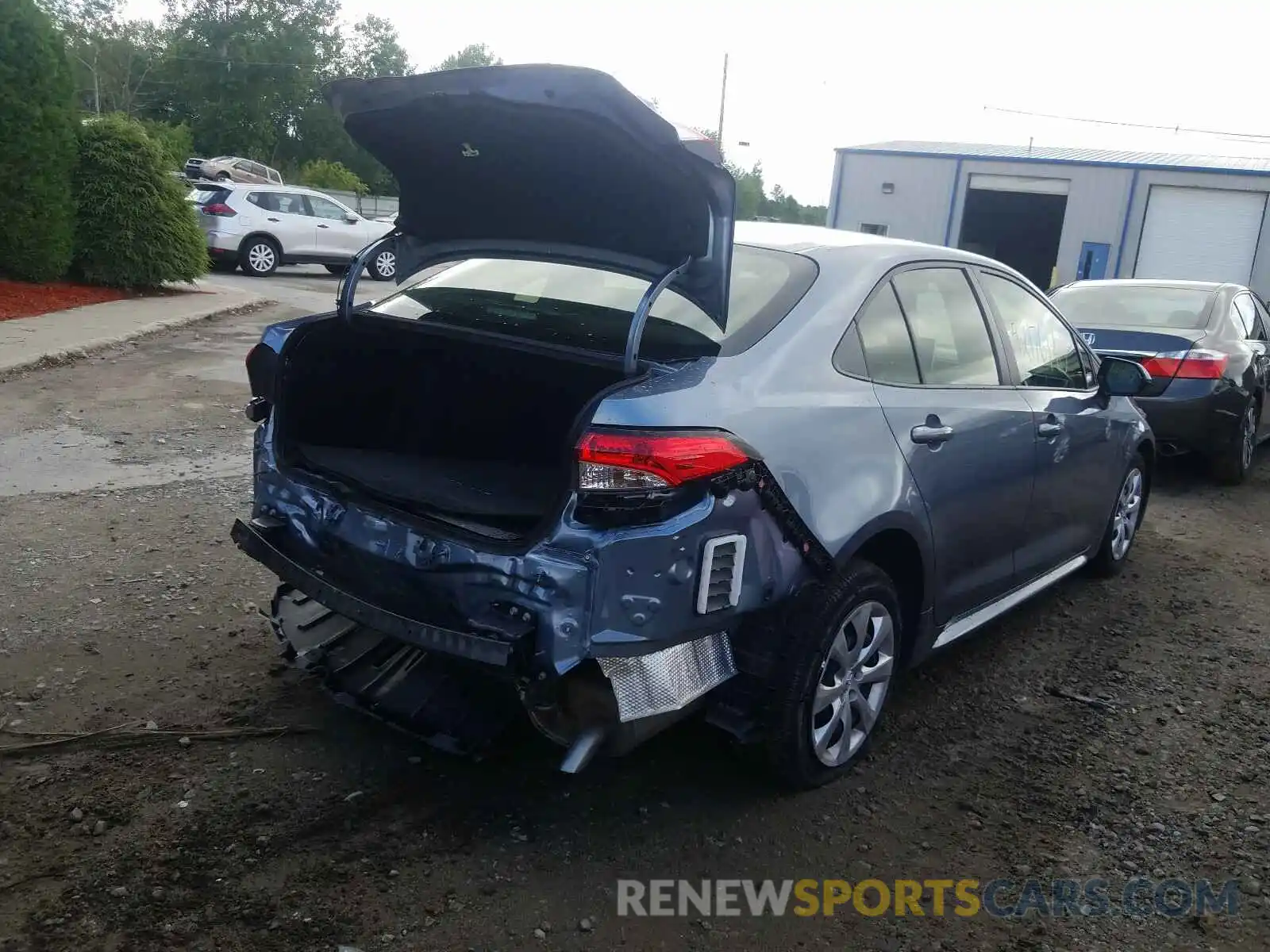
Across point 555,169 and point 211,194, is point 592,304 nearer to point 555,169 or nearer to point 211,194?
point 555,169

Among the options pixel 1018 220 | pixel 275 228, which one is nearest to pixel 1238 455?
pixel 275 228

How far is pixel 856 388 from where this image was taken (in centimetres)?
339

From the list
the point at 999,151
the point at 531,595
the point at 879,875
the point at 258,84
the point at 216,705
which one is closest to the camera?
the point at 531,595

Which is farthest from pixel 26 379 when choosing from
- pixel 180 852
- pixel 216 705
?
pixel 180 852

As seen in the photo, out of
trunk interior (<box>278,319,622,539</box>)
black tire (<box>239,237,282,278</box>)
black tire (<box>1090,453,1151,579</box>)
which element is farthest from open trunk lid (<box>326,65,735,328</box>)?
black tire (<box>239,237,282,278</box>)

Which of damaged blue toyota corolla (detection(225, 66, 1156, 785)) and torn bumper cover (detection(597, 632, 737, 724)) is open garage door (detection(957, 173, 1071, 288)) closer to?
damaged blue toyota corolla (detection(225, 66, 1156, 785))

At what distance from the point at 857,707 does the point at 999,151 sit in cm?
2999

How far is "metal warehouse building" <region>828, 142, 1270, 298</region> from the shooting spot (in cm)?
2675

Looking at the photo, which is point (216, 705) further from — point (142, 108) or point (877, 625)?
point (142, 108)

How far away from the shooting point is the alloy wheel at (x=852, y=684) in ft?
11.0

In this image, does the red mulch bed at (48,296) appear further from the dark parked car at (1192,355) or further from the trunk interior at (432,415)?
the dark parked car at (1192,355)

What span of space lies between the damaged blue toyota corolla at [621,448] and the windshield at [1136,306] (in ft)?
13.4

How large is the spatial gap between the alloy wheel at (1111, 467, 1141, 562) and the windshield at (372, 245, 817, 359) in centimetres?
280

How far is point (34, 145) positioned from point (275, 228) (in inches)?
286
